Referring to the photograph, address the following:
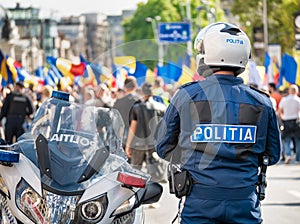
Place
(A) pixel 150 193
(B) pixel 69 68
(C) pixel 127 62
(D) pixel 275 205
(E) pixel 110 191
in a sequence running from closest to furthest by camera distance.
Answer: (E) pixel 110 191, (A) pixel 150 193, (C) pixel 127 62, (D) pixel 275 205, (B) pixel 69 68

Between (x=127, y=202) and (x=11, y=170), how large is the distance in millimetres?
709

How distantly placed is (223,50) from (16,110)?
14.6 m

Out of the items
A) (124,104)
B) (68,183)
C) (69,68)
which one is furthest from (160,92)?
(69,68)

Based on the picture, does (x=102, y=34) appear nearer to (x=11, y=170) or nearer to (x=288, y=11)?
(x=288, y=11)

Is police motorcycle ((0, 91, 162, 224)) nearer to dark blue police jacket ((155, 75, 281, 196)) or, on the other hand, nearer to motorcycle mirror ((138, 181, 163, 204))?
motorcycle mirror ((138, 181, 163, 204))

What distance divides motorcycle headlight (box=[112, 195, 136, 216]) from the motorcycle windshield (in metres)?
0.22

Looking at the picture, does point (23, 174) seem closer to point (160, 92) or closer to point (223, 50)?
point (223, 50)

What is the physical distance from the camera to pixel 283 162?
22.6m

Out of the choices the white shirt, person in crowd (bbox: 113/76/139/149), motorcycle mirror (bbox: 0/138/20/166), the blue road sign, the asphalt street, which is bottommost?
the blue road sign

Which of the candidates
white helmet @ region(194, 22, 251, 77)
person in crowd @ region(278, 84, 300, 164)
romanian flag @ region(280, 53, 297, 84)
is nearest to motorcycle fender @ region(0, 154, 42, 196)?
white helmet @ region(194, 22, 251, 77)

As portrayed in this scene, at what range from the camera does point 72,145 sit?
20.6 feet

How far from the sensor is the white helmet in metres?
5.42

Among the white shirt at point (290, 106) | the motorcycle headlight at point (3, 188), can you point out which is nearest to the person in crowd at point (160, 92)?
the motorcycle headlight at point (3, 188)

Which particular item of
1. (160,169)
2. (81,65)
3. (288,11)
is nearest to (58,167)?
(160,169)
